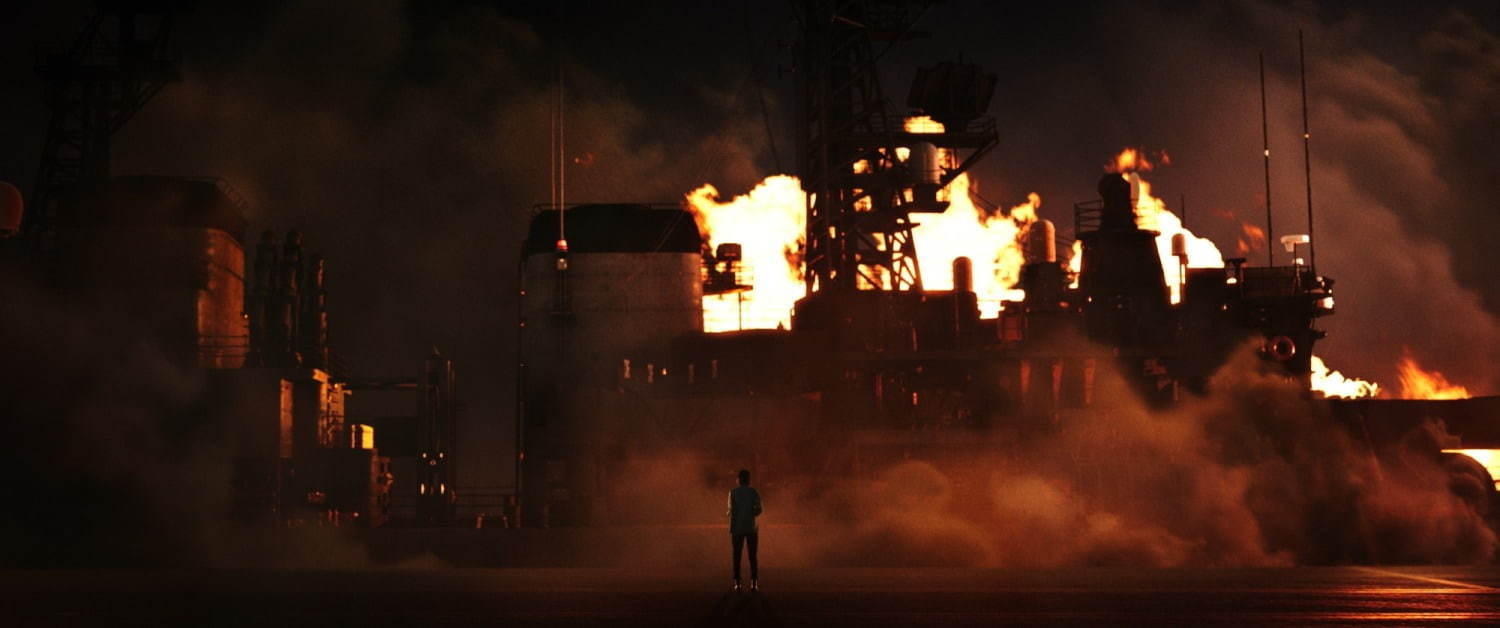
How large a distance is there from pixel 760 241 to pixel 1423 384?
30.1 m

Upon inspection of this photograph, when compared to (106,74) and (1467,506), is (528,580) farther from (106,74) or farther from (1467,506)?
(106,74)

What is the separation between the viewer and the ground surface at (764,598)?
17609 millimetres

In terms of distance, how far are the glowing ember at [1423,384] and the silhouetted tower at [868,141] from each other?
24.8 metres

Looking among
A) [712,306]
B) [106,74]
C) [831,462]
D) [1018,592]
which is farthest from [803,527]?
[106,74]

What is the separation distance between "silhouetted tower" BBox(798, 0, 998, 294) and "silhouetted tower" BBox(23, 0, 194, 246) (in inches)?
963

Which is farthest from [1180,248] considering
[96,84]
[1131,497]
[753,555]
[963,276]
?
[96,84]

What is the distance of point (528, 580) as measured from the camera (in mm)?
23938

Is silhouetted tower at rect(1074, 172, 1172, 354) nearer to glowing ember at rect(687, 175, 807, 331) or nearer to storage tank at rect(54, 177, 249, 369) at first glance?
glowing ember at rect(687, 175, 807, 331)

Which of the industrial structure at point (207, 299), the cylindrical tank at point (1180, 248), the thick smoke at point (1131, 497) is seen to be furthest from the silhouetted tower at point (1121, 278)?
the industrial structure at point (207, 299)

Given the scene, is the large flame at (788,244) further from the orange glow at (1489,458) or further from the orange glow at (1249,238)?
the orange glow at (1489,458)

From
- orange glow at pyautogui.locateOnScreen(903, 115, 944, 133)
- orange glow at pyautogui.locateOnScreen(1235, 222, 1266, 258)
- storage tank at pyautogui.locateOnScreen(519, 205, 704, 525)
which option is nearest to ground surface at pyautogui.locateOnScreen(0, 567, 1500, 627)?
storage tank at pyautogui.locateOnScreen(519, 205, 704, 525)

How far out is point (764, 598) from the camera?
66.9ft

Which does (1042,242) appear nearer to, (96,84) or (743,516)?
(743,516)

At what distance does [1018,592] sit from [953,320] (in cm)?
2698
